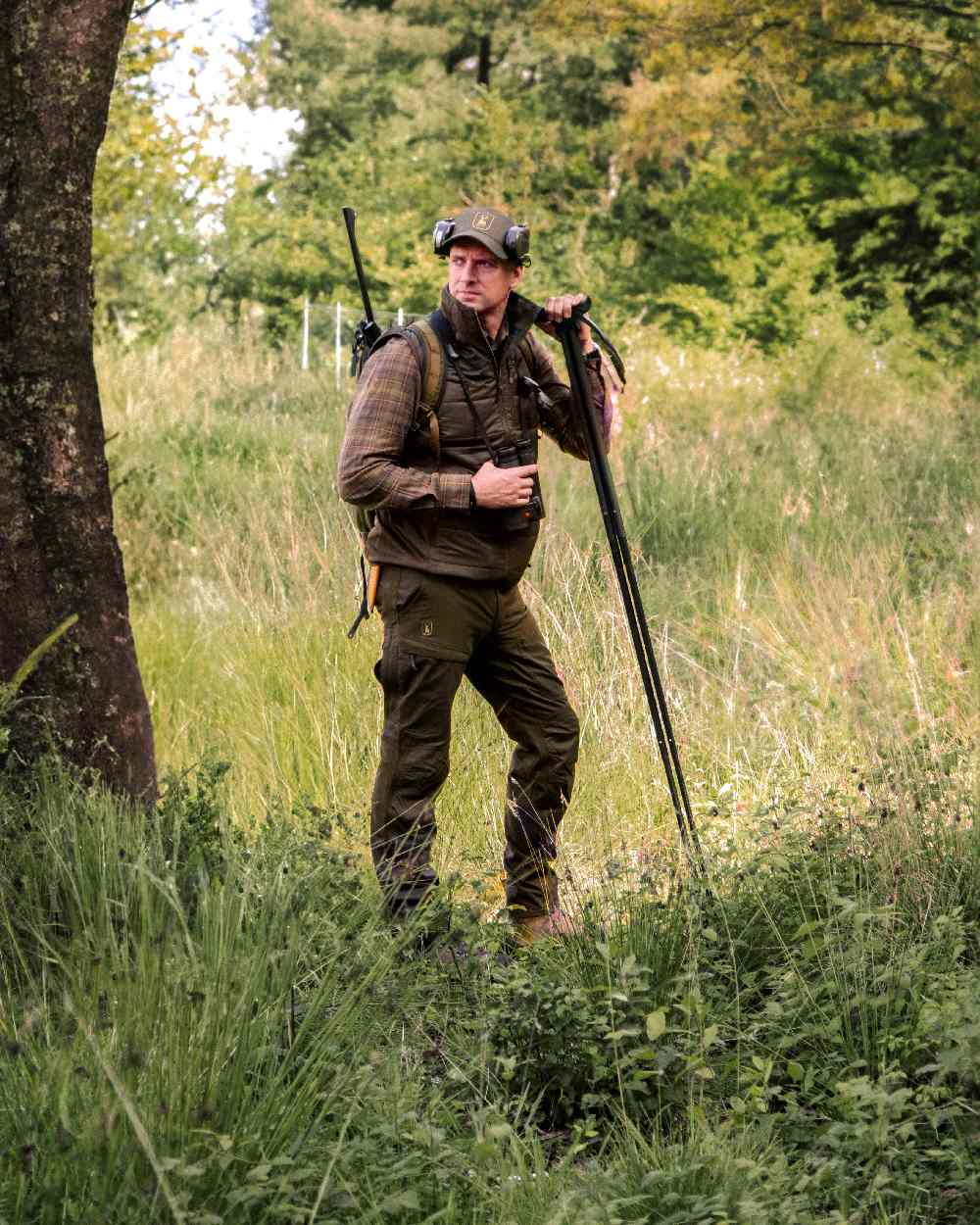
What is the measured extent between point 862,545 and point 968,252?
1780 cm

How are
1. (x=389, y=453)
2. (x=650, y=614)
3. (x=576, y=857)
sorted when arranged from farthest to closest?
1. (x=650, y=614)
2. (x=576, y=857)
3. (x=389, y=453)

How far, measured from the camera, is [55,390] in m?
4.87

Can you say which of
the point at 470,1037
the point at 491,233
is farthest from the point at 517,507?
the point at 470,1037

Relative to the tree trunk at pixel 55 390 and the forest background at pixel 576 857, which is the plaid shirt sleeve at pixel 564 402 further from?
the tree trunk at pixel 55 390

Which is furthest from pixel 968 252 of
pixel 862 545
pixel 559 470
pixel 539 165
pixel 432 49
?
pixel 862 545

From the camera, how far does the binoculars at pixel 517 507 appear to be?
4746mm

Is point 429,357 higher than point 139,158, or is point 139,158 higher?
point 139,158

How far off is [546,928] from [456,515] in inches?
51.9

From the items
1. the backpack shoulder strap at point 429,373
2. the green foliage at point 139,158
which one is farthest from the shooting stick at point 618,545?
the green foliage at point 139,158

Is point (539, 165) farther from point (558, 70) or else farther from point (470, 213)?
point (470, 213)

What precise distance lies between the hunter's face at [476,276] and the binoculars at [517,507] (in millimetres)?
409

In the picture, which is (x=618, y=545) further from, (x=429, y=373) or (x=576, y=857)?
(x=576, y=857)

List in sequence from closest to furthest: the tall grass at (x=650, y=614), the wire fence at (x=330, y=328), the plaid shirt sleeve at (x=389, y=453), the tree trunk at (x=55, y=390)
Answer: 1. the plaid shirt sleeve at (x=389, y=453)
2. the tree trunk at (x=55, y=390)
3. the tall grass at (x=650, y=614)
4. the wire fence at (x=330, y=328)

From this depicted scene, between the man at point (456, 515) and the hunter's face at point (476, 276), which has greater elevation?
the hunter's face at point (476, 276)
